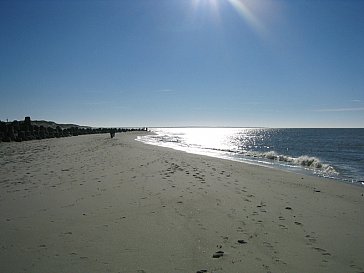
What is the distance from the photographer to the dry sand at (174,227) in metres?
4.74

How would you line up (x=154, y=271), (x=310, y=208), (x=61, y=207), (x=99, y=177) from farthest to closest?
(x=99, y=177), (x=310, y=208), (x=61, y=207), (x=154, y=271)

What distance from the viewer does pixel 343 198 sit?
10.2m

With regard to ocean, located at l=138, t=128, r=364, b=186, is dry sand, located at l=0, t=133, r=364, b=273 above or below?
above

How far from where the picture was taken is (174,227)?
6.36 meters

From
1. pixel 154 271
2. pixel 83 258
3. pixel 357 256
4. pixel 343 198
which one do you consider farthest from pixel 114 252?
pixel 343 198

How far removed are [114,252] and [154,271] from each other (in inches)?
39.2

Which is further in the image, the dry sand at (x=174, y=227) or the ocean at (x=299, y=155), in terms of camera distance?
the ocean at (x=299, y=155)

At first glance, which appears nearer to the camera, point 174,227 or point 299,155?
point 174,227

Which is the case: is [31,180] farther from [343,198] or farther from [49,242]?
[343,198]

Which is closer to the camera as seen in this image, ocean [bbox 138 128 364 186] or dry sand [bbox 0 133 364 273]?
dry sand [bbox 0 133 364 273]

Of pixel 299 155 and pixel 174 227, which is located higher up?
pixel 174 227

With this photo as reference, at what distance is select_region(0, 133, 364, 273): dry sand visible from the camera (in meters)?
4.74

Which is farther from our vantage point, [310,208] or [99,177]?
[99,177]

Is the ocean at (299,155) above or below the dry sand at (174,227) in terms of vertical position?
below
